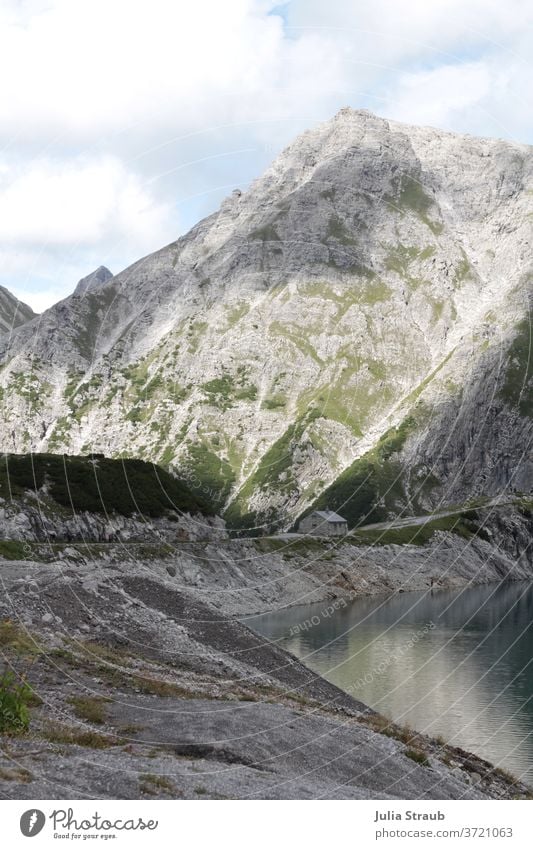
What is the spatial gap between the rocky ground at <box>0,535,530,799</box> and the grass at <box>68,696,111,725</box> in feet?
Answer: 0.23

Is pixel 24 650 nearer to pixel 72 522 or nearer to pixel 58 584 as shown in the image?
pixel 58 584

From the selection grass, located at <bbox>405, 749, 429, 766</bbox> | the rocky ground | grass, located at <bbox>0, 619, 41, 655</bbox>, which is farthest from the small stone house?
grass, located at <bbox>405, 749, 429, 766</bbox>

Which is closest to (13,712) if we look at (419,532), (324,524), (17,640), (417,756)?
(17,640)

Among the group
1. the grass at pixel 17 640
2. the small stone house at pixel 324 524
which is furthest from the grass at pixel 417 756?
the small stone house at pixel 324 524

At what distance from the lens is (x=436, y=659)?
65688mm

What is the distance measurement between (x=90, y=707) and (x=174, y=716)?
3309 millimetres

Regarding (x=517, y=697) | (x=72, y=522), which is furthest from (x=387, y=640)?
(x=72, y=522)

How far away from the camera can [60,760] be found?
20422 millimetres

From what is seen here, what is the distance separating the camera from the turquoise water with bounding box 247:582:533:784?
44.9 metres

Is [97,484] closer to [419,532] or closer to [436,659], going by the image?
[436,659]

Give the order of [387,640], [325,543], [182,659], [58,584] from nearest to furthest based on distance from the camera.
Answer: [182,659] → [58,584] → [387,640] → [325,543]

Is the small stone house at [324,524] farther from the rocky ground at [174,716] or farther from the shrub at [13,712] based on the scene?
the shrub at [13,712]

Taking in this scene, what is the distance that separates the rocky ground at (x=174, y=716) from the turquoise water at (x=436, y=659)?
16.5 ft
